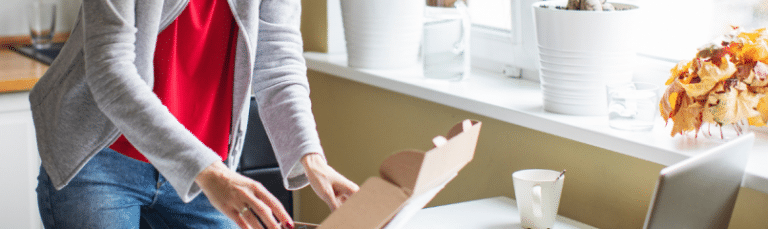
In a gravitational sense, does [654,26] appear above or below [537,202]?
above

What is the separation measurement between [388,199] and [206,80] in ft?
2.13

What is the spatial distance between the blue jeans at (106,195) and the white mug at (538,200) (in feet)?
1.84

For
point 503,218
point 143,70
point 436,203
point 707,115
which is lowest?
point 436,203

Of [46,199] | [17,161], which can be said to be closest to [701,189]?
[46,199]

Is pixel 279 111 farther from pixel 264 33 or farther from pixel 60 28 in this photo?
pixel 60 28

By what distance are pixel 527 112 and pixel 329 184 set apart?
0.55 meters

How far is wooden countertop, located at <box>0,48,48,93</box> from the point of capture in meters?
1.95

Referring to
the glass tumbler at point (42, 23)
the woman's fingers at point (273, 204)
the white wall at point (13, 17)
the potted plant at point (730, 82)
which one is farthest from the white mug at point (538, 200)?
the white wall at point (13, 17)

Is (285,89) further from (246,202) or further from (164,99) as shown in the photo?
(246,202)

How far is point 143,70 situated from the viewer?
3.32 feet

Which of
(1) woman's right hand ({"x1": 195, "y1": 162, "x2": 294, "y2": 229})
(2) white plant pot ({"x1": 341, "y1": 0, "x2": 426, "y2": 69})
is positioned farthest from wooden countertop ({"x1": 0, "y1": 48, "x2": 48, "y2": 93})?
(1) woman's right hand ({"x1": 195, "y1": 162, "x2": 294, "y2": 229})

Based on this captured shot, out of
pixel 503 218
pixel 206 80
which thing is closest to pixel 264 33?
pixel 206 80

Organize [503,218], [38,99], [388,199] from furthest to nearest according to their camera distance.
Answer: [503,218] → [38,99] → [388,199]

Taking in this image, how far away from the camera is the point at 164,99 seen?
1.11m
